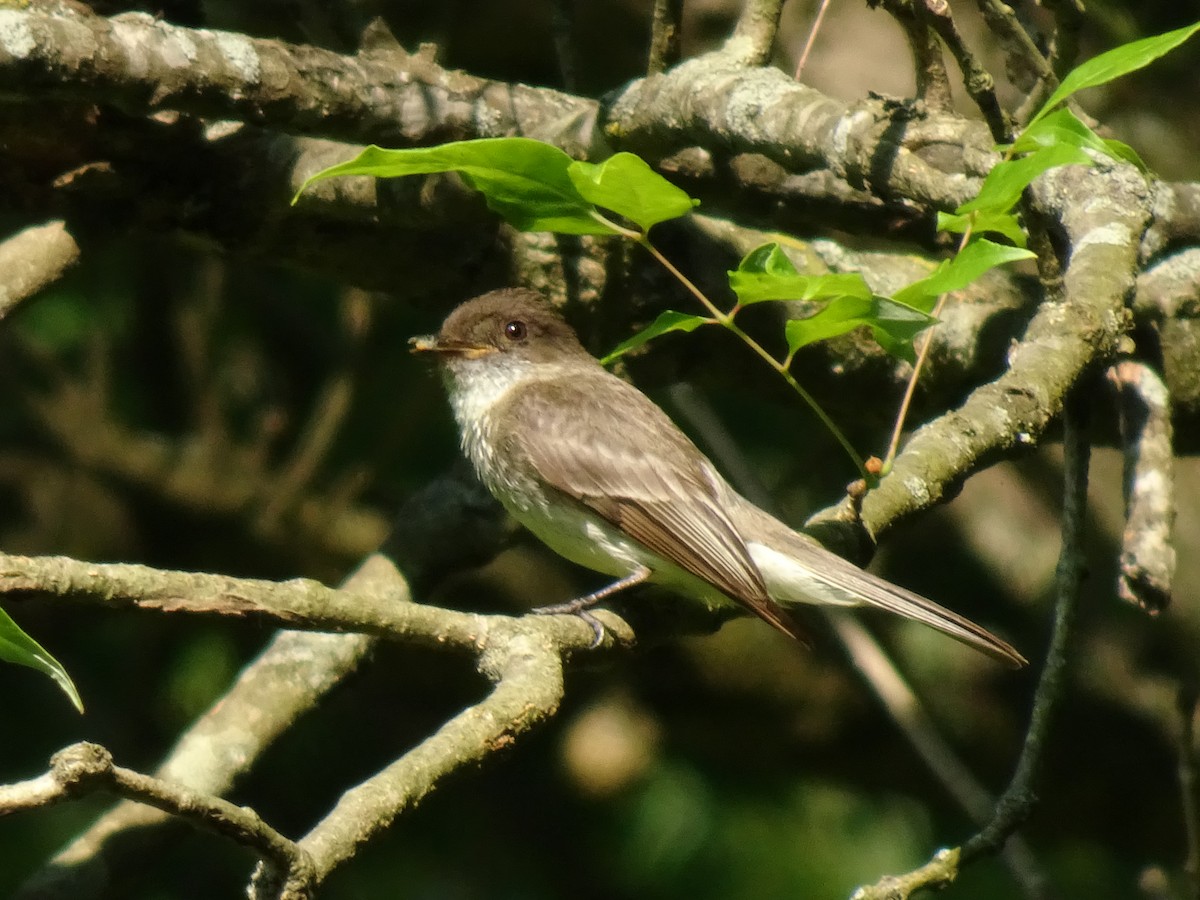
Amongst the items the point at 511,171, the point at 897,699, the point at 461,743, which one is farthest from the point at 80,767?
the point at 897,699

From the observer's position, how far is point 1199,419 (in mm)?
4074

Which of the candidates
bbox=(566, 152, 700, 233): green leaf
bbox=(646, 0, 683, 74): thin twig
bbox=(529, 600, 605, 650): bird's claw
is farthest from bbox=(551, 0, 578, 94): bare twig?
bbox=(566, 152, 700, 233): green leaf

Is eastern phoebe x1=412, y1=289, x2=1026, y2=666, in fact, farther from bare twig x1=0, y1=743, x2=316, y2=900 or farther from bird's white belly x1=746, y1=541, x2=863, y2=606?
bare twig x1=0, y1=743, x2=316, y2=900

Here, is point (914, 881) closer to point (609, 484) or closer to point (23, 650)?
point (23, 650)

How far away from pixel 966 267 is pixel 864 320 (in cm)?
19

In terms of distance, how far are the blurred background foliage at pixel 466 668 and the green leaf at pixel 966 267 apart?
2.77 metres

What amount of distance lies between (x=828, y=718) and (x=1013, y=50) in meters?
2.94

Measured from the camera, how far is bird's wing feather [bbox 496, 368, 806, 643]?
361cm

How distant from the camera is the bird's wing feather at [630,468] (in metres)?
3.61

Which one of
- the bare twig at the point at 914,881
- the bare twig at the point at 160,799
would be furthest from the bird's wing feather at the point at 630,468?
the bare twig at the point at 160,799

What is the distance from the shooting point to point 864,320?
238 cm

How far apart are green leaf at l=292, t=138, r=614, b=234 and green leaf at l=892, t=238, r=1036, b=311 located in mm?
533

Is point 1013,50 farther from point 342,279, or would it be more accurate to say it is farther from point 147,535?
point 147,535

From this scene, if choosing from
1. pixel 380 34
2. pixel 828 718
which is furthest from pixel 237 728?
pixel 828 718
